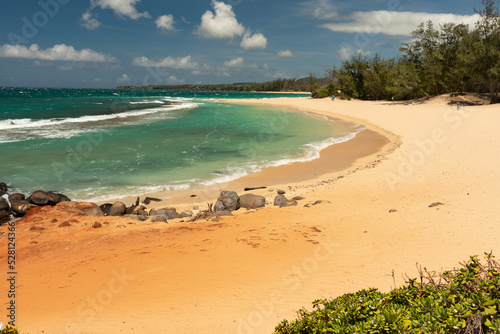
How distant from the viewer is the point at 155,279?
6.94m

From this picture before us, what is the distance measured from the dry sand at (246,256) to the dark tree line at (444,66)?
36.5 m

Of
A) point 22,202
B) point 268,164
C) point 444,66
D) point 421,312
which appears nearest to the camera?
point 421,312

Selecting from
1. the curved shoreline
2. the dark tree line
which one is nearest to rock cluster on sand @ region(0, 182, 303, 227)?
the curved shoreline

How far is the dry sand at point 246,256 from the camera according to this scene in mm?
5785

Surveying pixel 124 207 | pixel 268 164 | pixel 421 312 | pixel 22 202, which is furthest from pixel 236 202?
pixel 421 312

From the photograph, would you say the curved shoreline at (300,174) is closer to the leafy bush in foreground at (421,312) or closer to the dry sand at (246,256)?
the dry sand at (246,256)

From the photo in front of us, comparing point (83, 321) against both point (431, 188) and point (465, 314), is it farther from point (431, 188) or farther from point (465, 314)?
point (431, 188)

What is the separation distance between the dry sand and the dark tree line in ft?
120

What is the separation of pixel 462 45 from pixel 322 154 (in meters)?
39.7

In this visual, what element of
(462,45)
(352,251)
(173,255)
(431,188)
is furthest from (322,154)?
(462,45)

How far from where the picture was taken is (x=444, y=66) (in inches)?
1935

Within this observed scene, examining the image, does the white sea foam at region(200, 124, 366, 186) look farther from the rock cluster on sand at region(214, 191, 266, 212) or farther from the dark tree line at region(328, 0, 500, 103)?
the dark tree line at region(328, 0, 500, 103)

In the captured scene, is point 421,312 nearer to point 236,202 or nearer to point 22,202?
point 236,202

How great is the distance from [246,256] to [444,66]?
54835 millimetres
